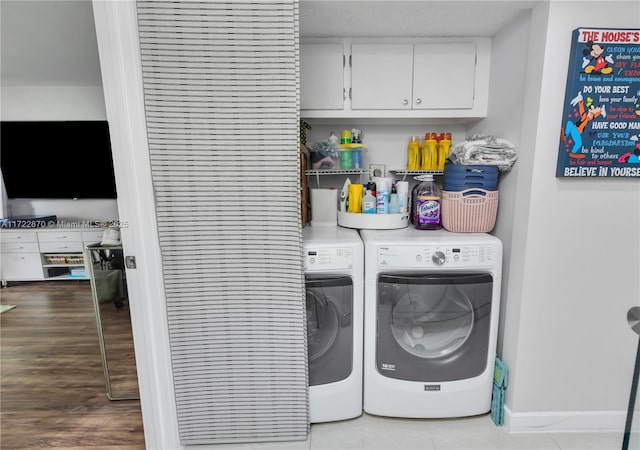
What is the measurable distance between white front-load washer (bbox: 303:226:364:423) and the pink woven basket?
0.50 meters

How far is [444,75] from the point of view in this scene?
1646 mm

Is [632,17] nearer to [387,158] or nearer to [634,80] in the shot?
[634,80]

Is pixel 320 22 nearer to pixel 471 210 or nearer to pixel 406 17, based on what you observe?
pixel 406 17

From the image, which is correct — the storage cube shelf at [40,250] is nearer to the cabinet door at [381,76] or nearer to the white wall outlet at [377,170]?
the white wall outlet at [377,170]

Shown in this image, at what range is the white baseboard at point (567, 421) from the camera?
58.1 inches

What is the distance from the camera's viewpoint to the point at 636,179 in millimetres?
1282

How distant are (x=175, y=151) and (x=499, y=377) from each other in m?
1.81

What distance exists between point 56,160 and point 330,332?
386 centimetres

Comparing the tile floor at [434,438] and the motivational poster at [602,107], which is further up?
the motivational poster at [602,107]

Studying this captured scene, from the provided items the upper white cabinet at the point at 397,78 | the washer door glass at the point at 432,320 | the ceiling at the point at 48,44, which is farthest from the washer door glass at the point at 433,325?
the ceiling at the point at 48,44

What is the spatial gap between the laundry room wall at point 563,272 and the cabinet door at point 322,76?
2.86 feet

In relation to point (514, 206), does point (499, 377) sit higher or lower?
lower

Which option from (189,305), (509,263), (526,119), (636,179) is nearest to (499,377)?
(509,263)

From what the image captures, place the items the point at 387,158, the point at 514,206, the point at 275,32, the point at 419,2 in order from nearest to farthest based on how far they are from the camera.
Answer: the point at 275,32
the point at 419,2
the point at 514,206
the point at 387,158
